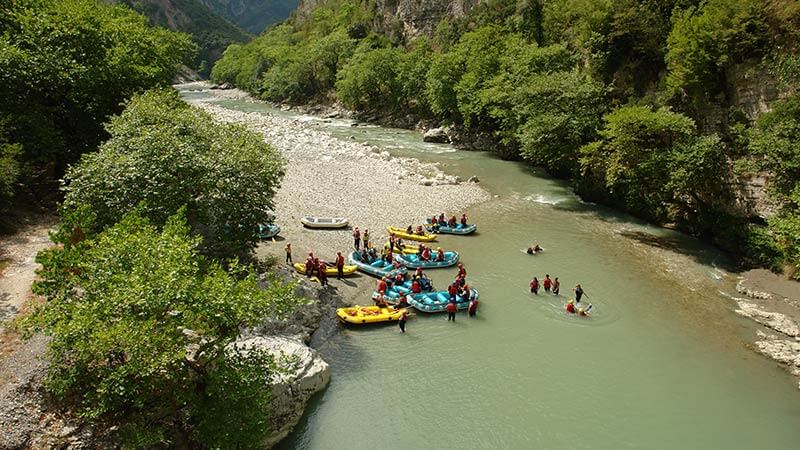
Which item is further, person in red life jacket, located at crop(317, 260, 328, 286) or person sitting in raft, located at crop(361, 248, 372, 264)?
person sitting in raft, located at crop(361, 248, 372, 264)

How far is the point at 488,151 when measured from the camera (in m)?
51.3

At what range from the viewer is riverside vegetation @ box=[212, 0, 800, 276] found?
2539cm

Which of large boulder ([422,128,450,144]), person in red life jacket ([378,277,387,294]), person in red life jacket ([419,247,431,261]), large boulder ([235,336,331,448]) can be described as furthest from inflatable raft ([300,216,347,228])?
large boulder ([422,128,450,144])

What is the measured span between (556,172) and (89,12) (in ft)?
115

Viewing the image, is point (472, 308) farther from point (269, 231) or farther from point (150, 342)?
point (150, 342)

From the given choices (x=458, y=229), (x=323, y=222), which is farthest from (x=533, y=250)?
(x=323, y=222)

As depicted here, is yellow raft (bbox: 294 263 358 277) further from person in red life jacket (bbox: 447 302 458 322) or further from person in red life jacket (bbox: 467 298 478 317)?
person in red life jacket (bbox: 467 298 478 317)

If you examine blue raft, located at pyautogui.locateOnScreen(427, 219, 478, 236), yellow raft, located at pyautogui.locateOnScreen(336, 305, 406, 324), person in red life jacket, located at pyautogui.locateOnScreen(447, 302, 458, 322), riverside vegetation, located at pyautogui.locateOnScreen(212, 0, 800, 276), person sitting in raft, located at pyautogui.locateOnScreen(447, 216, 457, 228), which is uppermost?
riverside vegetation, located at pyautogui.locateOnScreen(212, 0, 800, 276)

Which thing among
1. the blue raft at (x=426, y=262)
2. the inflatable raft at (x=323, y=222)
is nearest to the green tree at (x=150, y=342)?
the blue raft at (x=426, y=262)

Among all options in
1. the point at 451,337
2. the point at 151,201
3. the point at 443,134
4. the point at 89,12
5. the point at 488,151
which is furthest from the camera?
the point at 443,134

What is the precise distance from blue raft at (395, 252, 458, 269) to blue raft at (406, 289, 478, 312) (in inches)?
133

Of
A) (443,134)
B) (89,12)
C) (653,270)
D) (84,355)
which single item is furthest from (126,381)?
(443,134)

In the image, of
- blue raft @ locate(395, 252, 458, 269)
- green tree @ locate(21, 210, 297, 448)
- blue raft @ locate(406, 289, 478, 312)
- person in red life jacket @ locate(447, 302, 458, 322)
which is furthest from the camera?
blue raft @ locate(395, 252, 458, 269)

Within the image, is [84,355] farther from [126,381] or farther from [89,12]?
[89,12]
